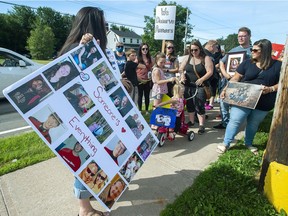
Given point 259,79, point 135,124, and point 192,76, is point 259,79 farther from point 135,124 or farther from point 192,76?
point 135,124

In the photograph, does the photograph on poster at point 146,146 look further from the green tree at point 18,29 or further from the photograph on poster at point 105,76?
the green tree at point 18,29

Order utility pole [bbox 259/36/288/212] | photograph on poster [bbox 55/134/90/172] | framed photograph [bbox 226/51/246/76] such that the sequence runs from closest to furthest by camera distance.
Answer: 1. photograph on poster [bbox 55/134/90/172]
2. utility pole [bbox 259/36/288/212]
3. framed photograph [bbox 226/51/246/76]

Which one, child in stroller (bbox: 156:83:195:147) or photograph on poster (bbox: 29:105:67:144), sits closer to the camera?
photograph on poster (bbox: 29:105:67:144)

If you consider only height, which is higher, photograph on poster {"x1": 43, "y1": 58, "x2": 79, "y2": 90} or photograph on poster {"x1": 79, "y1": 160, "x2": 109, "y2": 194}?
photograph on poster {"x1": 43, "y1": 58, "x2": 79, "y2": 90}

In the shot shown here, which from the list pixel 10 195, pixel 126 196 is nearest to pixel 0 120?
pixel 10 195

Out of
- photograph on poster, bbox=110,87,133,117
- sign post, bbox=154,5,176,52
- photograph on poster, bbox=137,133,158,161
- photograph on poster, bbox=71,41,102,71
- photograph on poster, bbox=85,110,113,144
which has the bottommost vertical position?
photograph on poster, bbox=137,133,158,161

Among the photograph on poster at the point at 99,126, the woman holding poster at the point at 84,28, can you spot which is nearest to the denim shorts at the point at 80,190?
the woman holding poster at the point at 84,28

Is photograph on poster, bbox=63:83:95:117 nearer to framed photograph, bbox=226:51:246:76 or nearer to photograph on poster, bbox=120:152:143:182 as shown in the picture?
photograph on poster, bbox=120:152:143:182

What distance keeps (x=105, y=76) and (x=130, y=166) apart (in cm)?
92

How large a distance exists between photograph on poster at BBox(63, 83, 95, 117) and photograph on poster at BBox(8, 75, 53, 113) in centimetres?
16

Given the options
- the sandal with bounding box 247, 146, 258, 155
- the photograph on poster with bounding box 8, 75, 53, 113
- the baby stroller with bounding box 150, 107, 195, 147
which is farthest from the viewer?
the baby stroller with bounding box 150, 107, 195, 147

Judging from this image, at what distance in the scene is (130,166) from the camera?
2.18m

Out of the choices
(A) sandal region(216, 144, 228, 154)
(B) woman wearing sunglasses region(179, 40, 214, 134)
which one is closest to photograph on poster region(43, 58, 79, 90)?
(A) sandal region(216, 144, 228, 154)

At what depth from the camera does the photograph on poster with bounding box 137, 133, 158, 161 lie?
2305 mm
